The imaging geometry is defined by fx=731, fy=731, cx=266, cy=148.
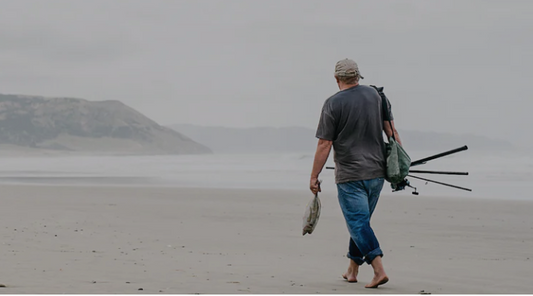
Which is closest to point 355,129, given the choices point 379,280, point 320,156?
point 320,156

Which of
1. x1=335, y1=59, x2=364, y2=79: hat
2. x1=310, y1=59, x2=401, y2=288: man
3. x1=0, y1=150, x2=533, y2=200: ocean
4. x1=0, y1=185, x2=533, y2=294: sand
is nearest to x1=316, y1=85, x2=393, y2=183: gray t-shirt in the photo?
x1=310, y1=59, x2=401, y2=288: man

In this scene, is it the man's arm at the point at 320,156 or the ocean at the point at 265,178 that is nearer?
the man's arm at the point at 320,156

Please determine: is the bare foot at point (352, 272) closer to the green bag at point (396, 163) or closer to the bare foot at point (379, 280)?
the bare foot at point (379, 280)

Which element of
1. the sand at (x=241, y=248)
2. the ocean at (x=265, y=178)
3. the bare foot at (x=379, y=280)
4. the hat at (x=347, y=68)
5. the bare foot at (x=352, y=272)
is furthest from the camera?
the ocean at (x=265, y=178)

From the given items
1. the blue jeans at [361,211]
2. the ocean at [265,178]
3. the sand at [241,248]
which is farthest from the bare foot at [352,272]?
the ocean at [265,178]

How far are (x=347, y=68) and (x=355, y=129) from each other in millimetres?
464

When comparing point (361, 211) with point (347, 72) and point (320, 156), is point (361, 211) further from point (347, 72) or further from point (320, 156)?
point (347, 72)

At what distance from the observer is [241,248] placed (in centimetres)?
809

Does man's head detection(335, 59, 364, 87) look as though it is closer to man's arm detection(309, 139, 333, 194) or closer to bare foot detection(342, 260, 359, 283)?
man's arm detection(309, 139, 333, 194)

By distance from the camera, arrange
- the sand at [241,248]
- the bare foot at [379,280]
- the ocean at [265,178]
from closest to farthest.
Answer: the bare foot at [379,280] < the sand at [241,248] < the ocean at [265,178]

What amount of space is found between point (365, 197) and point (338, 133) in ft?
1.68

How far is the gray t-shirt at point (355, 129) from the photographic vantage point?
534 centimetres

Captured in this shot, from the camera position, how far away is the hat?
542 cm

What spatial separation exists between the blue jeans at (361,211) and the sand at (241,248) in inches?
12.1
